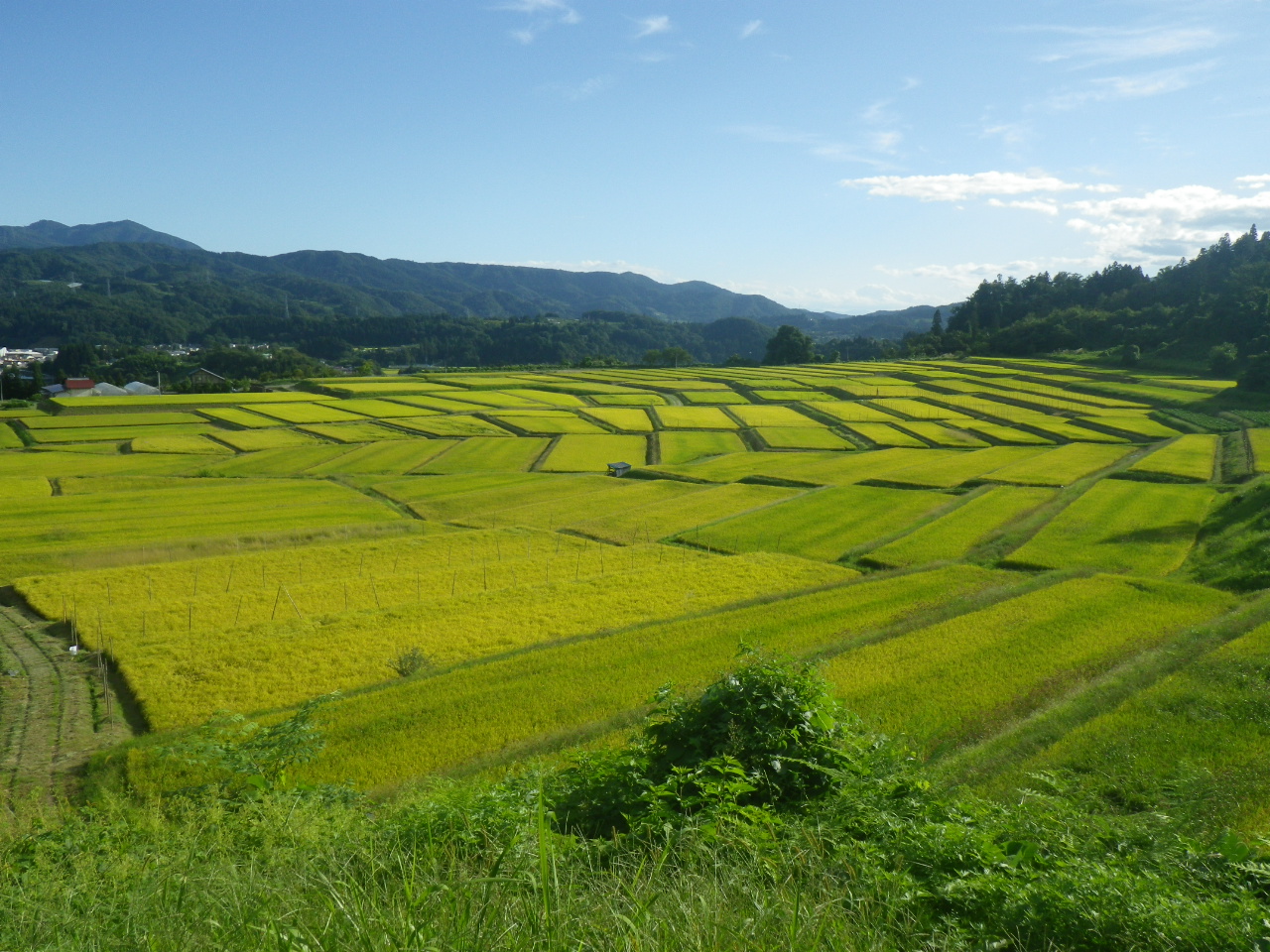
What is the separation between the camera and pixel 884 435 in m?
62.4

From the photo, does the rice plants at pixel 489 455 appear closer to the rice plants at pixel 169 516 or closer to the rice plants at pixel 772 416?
the rice plants at pixel 169 516

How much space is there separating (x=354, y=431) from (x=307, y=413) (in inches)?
348

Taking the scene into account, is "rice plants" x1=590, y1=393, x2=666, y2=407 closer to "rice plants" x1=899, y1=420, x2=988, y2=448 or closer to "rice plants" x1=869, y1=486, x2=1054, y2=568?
"rice plants" x1=899, y1=420, x2=988, y2=448

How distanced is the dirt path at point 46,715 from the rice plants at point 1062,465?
40.2 meters

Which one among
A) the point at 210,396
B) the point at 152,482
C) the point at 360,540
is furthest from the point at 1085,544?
the point at 210,396

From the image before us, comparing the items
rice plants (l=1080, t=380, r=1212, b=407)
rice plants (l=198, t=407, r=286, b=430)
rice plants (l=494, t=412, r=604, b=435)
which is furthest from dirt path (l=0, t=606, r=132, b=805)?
rice plants (l=1080, t=380, r=1212, b=407)

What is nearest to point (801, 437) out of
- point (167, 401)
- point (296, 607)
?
point (296, 607)

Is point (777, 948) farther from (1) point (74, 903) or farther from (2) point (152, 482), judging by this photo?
(2) point (152, 482)

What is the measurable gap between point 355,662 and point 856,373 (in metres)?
90.1

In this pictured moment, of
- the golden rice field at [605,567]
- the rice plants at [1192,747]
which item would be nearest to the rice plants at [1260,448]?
the golden rice field at [605,567]

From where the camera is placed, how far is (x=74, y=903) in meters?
5.91

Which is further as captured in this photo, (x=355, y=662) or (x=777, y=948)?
(x=355, y=662)

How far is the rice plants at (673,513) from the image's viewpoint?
3509 cm

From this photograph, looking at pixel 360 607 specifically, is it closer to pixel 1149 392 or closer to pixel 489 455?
pixel 489 455
